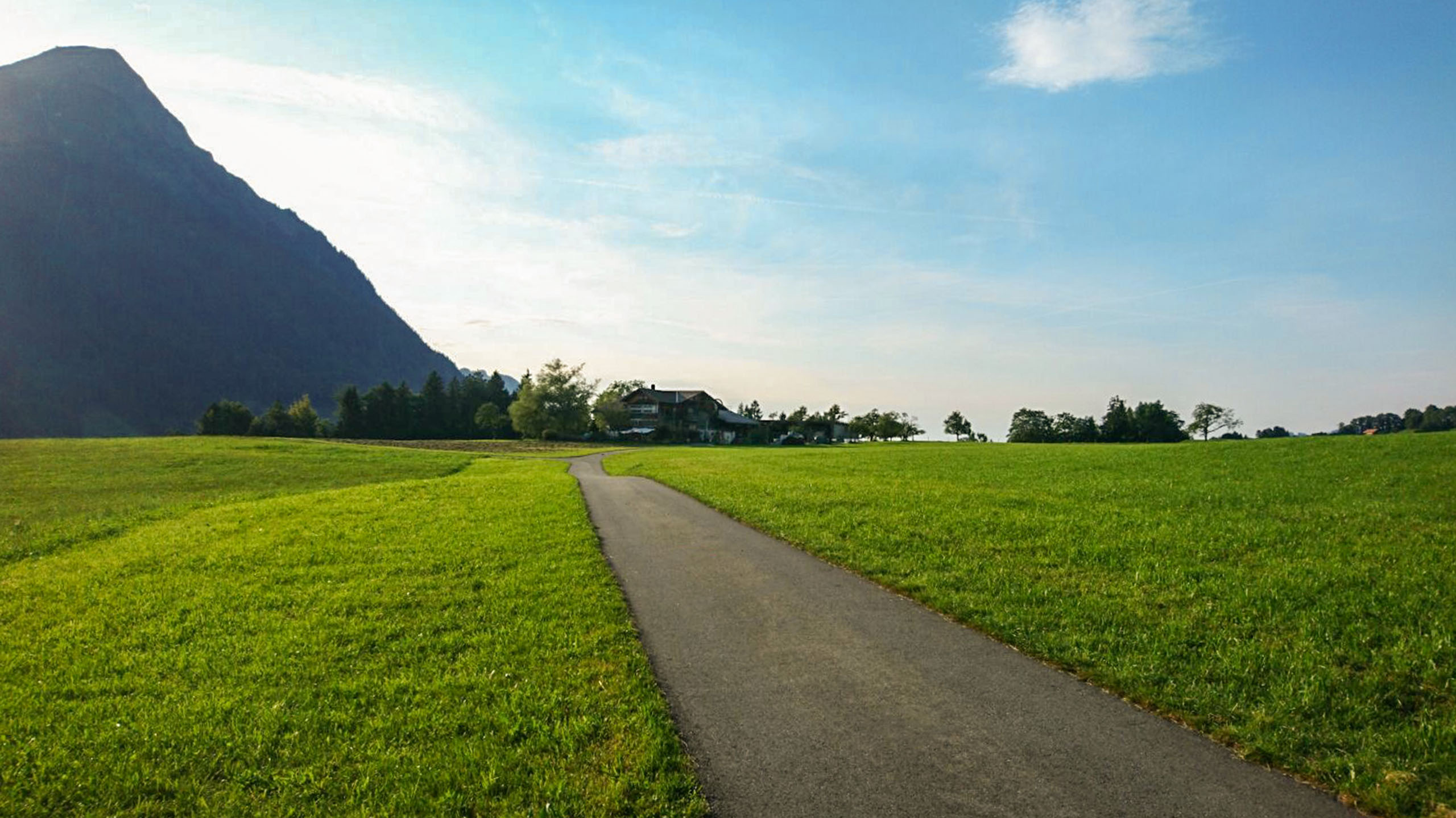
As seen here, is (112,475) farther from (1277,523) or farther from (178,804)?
(1277,523)

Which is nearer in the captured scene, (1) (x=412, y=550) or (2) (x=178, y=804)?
(2) (x=178, y=804)

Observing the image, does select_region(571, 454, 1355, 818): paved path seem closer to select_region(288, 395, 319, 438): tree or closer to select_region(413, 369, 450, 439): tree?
select_region(288, 395, 319, 438): tree

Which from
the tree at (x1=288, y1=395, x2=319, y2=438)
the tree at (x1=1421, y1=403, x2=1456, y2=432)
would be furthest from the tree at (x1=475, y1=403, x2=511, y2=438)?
the tree at (x1=1421, y1=403, x2=1456, y2=432)

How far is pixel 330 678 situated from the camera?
685 centimetres

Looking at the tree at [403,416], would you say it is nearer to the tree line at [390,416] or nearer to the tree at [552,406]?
the tree line at [390,416]

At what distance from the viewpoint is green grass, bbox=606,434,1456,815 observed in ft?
18.7

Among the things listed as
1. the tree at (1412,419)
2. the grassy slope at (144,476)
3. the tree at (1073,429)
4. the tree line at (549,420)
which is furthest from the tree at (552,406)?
the tree at (1412,419)

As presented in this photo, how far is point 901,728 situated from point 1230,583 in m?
7.39

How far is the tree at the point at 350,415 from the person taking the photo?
4382 inches

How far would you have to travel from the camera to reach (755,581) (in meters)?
11.1

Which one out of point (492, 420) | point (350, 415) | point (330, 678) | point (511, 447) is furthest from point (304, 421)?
point (330, 678)

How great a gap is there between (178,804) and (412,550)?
8.64 m

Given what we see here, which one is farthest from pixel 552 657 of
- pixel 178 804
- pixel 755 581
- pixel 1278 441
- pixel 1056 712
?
pixel 1278 441

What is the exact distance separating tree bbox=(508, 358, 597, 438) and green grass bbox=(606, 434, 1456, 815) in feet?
278
